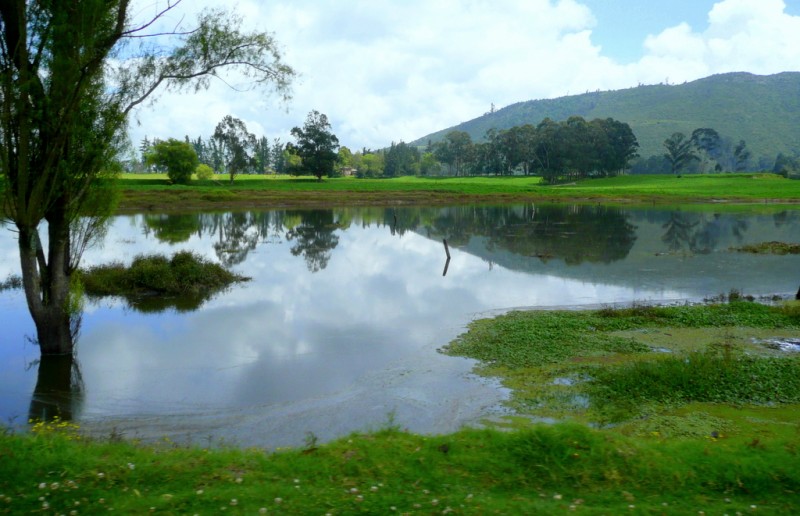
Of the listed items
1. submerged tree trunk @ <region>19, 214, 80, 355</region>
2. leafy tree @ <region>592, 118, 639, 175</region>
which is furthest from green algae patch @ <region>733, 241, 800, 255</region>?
leafy tree @ <region>592, 118, 639, 175</region>

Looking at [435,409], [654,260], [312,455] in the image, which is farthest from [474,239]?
[312,455]

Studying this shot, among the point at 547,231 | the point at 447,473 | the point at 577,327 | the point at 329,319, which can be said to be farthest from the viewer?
the point at 547,231

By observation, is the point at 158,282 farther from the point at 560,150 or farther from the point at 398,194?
the point at 560,150

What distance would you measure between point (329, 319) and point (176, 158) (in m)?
87.2

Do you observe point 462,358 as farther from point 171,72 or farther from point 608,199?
point 608,199

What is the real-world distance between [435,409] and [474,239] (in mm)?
33522

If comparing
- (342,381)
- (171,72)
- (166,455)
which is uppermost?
(171,72)

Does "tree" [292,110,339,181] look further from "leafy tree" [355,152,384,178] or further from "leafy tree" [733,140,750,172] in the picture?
"leafy tree" [733,140,750,172]

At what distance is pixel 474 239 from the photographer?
44812mm

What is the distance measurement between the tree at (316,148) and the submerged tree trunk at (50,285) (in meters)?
105

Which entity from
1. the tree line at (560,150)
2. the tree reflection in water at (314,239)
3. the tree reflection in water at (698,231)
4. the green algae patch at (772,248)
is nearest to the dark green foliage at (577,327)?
the tree reflection in water at (314,239)

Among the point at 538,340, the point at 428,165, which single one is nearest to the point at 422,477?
the point at 538,340

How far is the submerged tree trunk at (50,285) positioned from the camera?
13883 millimetres

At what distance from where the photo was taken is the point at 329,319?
20.1 meters
